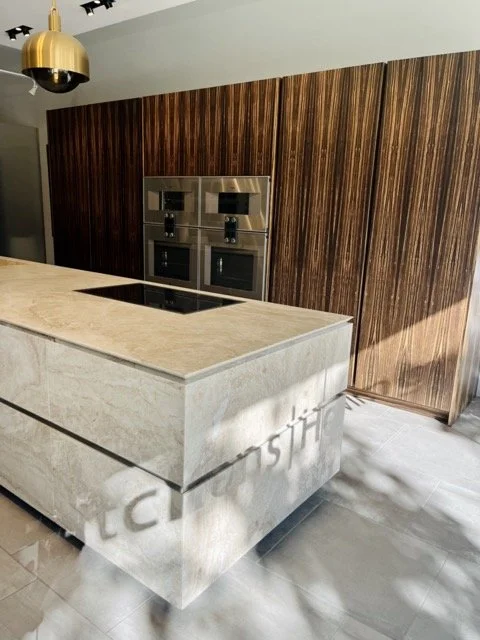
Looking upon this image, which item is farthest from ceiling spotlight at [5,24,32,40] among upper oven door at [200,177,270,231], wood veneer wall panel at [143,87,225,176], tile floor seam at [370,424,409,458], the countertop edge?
tile floor seam at [370,424,409,458]

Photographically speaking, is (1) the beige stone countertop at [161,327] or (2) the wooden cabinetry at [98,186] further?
(2) the wooden cabinetry at [98,186]

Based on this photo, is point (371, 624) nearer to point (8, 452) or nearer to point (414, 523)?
point (414, 523)

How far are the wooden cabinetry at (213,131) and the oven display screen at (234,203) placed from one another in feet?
0.58

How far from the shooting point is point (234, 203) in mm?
3768

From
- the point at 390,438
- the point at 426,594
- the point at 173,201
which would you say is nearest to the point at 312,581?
the point at 426,594

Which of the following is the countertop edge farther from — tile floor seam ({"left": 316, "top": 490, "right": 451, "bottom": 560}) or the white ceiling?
the white ceiling

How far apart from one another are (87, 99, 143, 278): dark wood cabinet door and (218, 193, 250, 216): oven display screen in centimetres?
93

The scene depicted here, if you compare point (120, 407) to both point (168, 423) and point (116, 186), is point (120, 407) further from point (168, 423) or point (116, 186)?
point (116, 186)

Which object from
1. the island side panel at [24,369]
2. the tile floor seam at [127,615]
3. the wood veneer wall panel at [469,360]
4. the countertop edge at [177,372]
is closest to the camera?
the countertop edge at [177,372]

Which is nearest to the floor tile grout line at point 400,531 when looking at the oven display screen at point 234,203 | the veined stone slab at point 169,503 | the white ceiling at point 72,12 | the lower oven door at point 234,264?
the veined stone slab at point 169,503

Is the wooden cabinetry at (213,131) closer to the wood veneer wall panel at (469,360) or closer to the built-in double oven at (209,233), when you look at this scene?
the built-in double oven at (209,233)

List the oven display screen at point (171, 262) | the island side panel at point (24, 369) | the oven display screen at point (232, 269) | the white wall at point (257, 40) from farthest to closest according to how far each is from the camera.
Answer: the oven display screen at point (171, 262) → the oven display screen at point (232, 269) → the white wall at point (257, 40) → the island side panel at point (24, 369)

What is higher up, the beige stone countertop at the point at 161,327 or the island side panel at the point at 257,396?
the beige stone countertop at the point at 161,327

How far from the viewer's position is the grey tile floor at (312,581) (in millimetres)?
1556
